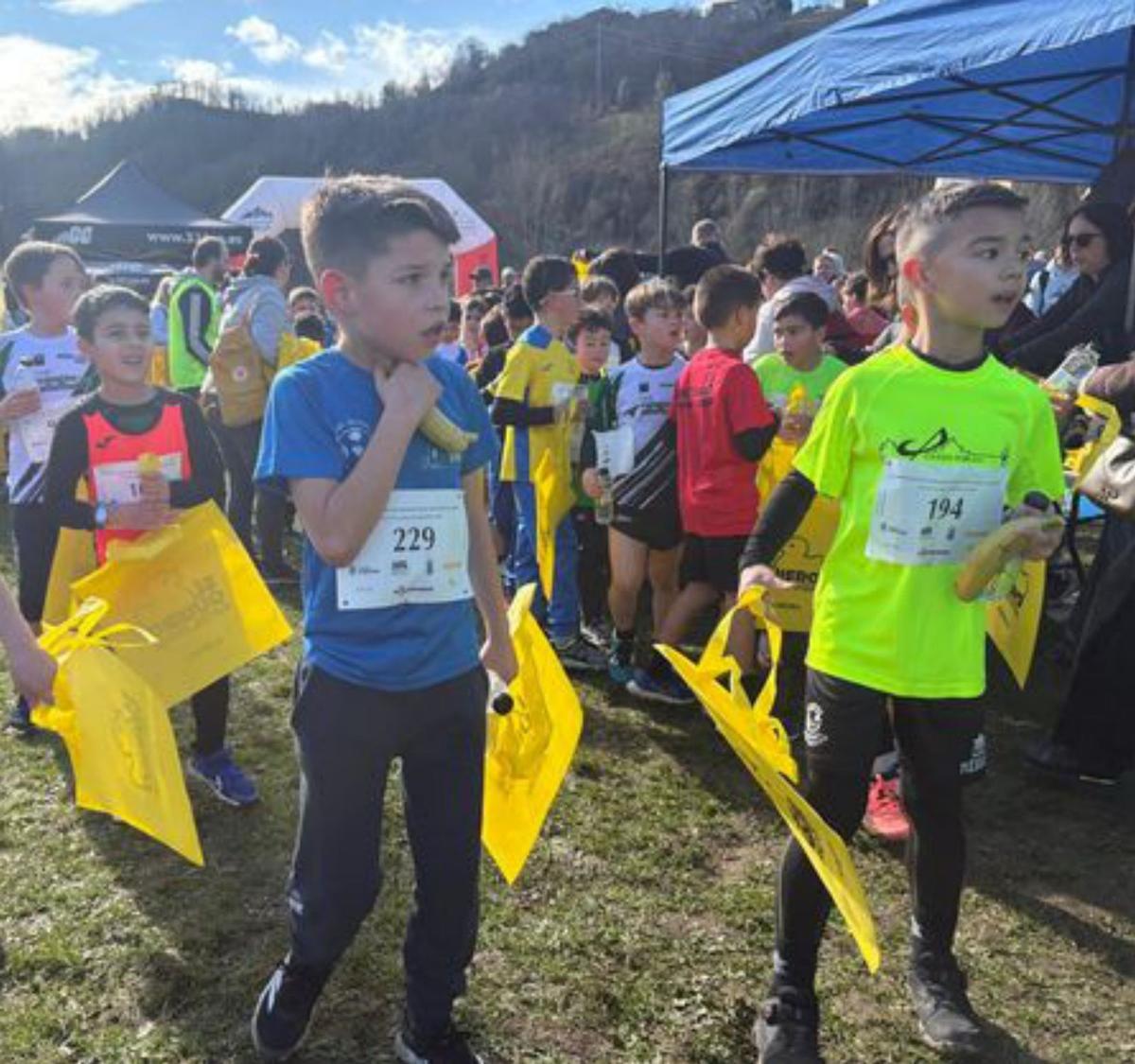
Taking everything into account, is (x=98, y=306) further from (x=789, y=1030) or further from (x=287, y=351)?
(x=287, y=351)

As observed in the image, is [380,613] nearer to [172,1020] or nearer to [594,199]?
[172,1020]

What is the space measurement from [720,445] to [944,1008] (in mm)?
2218

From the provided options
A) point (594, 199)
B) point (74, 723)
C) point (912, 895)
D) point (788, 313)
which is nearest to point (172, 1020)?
point (74, 723)

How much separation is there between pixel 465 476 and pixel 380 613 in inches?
13.8

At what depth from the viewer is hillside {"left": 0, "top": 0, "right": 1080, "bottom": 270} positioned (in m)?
55.3

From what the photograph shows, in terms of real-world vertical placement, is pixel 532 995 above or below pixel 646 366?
below

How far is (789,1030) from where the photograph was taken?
2.29 meters

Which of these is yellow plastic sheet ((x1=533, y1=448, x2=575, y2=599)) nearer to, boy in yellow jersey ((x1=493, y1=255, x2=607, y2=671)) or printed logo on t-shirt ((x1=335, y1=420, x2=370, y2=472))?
boy in yellow jersey ((x1=493, y1=255, x2=607, y2=671))

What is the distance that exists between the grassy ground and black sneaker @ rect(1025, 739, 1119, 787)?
0.26 ft

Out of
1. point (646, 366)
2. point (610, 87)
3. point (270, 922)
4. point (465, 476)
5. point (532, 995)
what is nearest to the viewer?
point (465, 476)

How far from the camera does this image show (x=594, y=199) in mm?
54844

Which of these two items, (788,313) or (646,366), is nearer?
(788,313)

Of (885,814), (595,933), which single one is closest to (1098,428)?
(885,814)

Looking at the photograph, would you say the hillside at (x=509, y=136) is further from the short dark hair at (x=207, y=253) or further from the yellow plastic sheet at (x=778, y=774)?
the yellow plastic sheet at (x=778, y=774)
